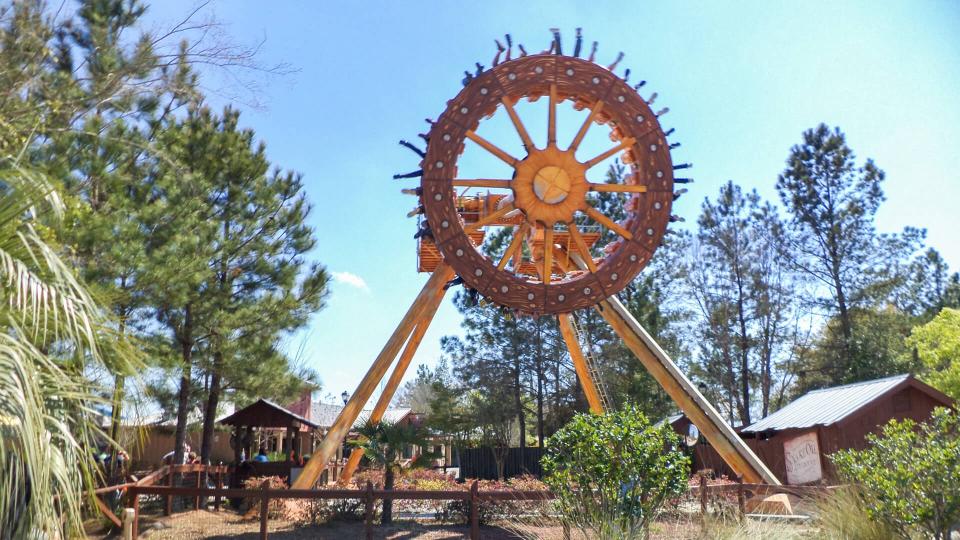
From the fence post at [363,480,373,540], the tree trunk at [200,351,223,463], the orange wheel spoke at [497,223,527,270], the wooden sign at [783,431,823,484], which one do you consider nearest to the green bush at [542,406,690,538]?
the fence post at [363,480,373,540]

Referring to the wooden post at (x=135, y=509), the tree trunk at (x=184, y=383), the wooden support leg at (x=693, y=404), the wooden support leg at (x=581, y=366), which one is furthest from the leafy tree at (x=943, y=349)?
the wooden post at (x=135, y=509)

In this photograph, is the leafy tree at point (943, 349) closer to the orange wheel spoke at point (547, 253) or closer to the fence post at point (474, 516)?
Answer: the orange wheel spoke at point (547, 253)

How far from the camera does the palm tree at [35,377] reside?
3436 mm

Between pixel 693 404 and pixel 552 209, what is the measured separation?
186 inches

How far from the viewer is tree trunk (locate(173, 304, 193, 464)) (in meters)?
15.5

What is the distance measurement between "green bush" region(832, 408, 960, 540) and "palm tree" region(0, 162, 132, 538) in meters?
6.87

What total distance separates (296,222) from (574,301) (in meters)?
8.11

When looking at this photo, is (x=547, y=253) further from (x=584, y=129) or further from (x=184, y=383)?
(x=184, y=383)

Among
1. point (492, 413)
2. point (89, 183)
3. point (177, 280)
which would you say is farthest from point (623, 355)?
point (89, 183)

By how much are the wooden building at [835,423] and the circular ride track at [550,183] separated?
6986 millimetres

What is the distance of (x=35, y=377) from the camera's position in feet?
11.5

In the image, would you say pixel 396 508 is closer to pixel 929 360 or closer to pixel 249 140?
pixel 249 140

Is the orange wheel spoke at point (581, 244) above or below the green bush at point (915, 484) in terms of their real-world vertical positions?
above

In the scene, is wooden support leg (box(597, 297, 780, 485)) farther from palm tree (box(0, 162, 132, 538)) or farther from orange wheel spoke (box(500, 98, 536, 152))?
palm tree (box(0, 162, 132, 538))
